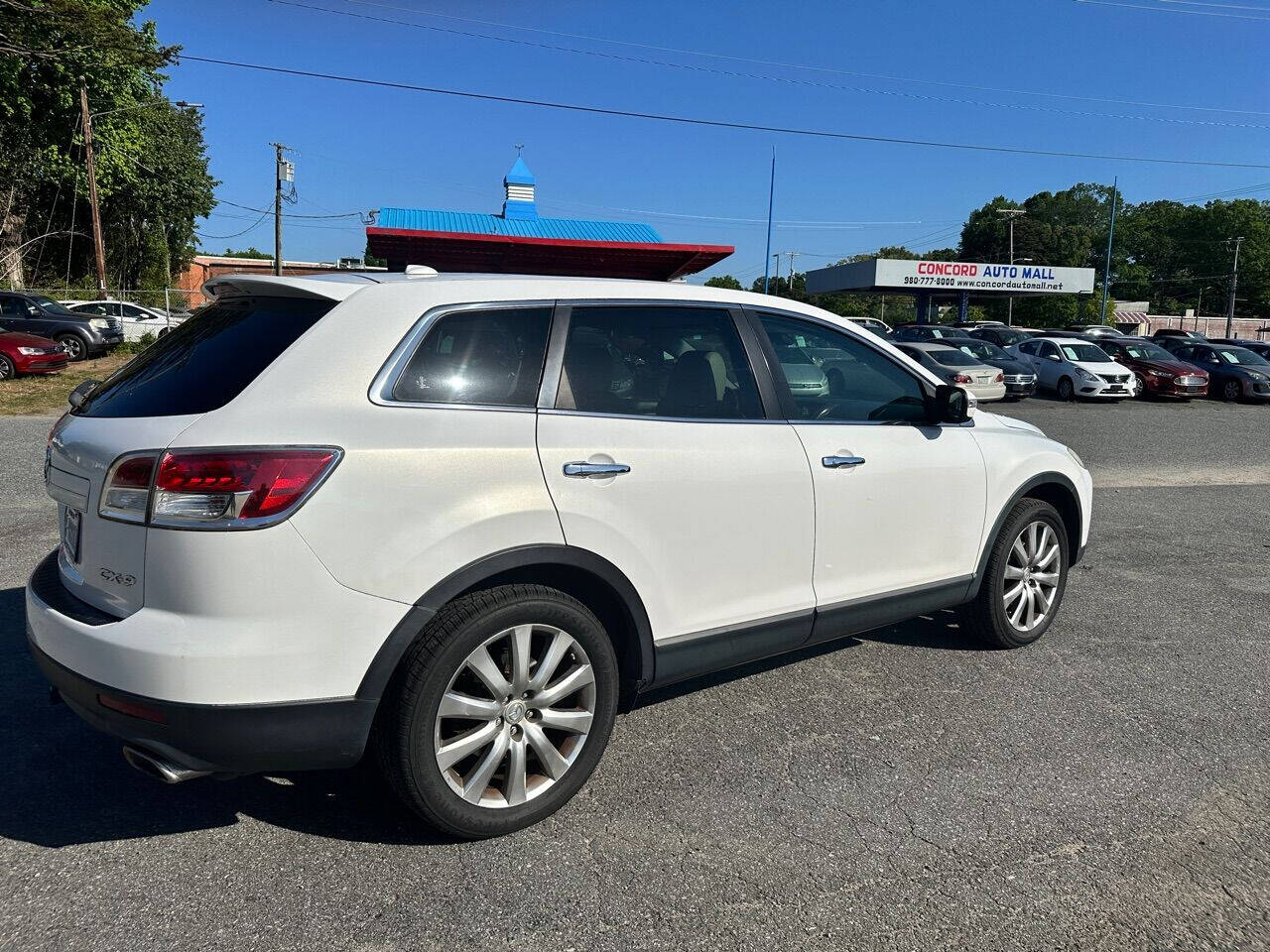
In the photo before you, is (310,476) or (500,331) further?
(500,331)

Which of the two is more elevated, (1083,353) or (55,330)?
(1083,353)

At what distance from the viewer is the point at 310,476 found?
8.29 ft

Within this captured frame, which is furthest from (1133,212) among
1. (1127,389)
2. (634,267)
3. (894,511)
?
(894,511)

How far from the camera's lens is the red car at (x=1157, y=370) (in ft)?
80.7

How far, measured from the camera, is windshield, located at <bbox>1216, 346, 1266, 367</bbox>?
26094 millimetres

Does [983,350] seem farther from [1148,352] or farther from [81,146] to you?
[81,146]

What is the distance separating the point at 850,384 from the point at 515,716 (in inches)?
83.6

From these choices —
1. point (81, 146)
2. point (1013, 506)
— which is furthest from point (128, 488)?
point (81, 146)

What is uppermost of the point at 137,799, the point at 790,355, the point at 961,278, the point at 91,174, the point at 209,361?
the point at 91,174

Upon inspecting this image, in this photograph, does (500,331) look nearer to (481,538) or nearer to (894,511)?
(481,538)

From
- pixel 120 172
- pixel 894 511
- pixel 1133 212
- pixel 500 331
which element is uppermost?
pixel 1133 212

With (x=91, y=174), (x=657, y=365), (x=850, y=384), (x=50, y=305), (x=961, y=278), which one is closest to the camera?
(x=657, y=365)

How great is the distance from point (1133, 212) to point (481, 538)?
142 m

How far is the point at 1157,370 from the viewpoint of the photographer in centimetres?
2519
